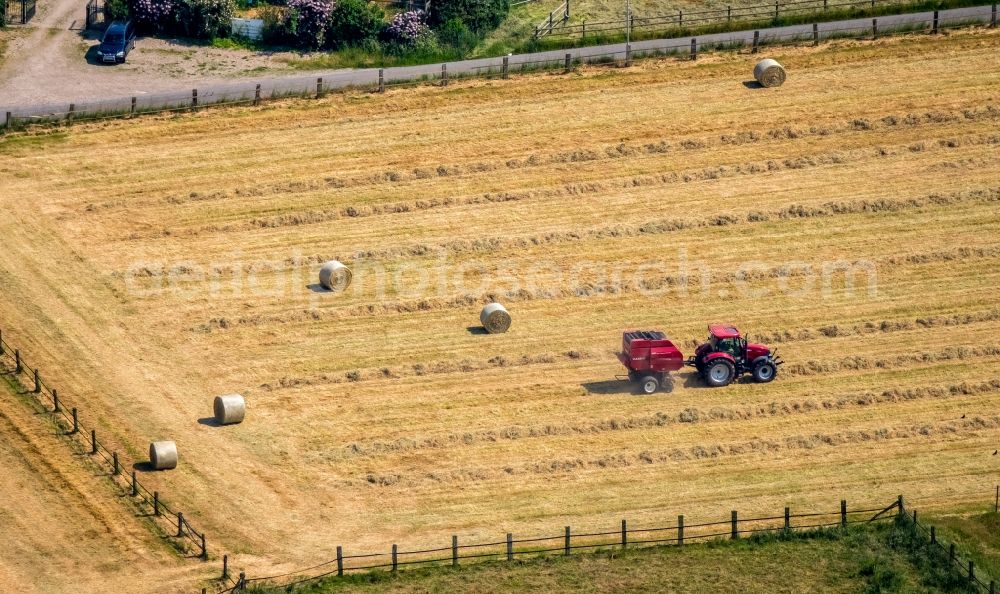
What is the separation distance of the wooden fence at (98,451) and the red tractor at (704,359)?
1546cm

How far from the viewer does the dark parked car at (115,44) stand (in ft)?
260

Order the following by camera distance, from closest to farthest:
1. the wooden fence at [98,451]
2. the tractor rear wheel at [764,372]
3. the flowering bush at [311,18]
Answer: the wooden fence at [98,451], the tractor rear wheel at [764,372], the flowering bush at [311,18]

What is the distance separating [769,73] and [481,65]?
12.3 m

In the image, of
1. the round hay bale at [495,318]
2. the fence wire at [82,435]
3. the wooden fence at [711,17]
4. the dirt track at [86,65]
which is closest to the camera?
the fence wire at [82,435]

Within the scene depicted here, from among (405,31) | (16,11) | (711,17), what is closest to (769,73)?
(711,17)

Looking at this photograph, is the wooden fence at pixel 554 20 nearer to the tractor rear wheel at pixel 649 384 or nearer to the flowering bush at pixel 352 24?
the flowering bush at pixel 352 24

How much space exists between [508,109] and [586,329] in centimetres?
1673

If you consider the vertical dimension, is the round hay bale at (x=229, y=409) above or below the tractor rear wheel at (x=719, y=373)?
below

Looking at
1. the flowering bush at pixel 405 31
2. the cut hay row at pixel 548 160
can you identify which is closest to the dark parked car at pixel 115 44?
the cut hay row at pixel 548 160

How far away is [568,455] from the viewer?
56281mm

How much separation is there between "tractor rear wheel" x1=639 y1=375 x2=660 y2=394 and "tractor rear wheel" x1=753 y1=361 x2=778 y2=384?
3.23m

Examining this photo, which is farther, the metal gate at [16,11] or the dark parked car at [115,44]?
the metal gate at [16,11]

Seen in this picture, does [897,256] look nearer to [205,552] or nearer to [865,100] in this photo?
[865,100]

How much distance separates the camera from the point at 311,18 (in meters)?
81.3
